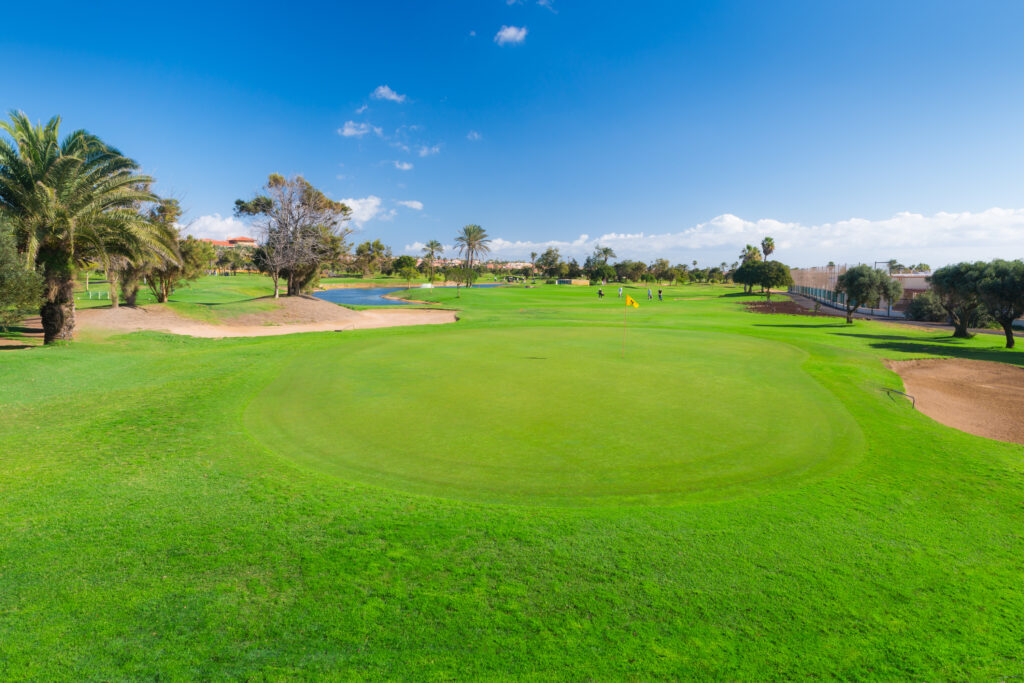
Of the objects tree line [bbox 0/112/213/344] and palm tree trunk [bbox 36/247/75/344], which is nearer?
tree line [bbox 0/112/213/344]

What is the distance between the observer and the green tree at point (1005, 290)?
2409 centimetres

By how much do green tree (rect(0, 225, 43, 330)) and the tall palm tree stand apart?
0.90m

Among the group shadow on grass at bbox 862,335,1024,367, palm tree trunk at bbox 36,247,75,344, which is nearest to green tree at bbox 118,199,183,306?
palm tree trunk at bbox 36,247,75,344

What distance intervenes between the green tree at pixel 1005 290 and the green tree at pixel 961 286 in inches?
31.1

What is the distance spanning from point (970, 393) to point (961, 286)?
17410 mm

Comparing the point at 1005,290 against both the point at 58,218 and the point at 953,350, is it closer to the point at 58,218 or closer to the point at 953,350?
the point at 953,350

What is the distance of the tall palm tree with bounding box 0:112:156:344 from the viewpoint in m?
18.3

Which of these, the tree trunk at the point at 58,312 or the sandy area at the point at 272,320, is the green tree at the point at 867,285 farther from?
the tree trunk at the point at 58,312

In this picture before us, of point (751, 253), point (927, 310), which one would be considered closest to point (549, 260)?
point (751, 253)

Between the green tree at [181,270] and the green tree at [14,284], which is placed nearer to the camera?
the green tree at [14,284]

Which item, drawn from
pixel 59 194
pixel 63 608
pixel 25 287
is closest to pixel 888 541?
pixel 63 608

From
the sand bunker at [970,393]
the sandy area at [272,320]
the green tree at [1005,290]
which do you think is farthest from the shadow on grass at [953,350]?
the sandy area at [272,320]

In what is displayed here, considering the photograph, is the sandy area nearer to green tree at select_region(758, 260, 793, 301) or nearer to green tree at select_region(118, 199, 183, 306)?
green tree at select_region(118, 199, 183, 306)

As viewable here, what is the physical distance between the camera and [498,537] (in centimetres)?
601
